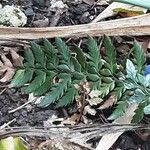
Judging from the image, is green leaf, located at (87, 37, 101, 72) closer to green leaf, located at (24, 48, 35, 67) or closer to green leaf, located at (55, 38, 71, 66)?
green leaf, located at (55, 38, 71, 66)

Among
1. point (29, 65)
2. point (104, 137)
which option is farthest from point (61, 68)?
point (104, 137)

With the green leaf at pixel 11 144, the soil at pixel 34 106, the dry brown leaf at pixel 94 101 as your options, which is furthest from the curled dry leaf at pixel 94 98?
the green leaf at pixel 11 144

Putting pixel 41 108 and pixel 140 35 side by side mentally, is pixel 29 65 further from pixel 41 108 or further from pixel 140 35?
pixel 140 35

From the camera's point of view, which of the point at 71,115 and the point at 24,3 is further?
the point at 24,3

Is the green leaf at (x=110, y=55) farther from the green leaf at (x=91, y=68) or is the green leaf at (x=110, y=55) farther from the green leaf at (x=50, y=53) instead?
the green leaf at (x=50, y=53)

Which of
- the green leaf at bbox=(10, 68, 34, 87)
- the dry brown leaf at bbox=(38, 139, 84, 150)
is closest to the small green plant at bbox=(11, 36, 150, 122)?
the green leaf at bbox=(10, 68, 34, 87)
